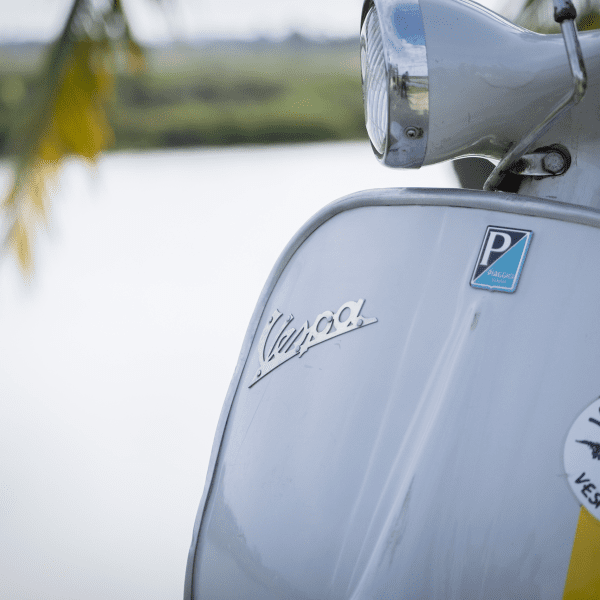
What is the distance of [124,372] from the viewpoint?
3.20m

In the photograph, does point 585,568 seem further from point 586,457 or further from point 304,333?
point 304,333

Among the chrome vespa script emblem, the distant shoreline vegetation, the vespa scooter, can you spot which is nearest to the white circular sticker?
the vespa scooter

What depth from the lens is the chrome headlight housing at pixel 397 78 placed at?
2.98 ft

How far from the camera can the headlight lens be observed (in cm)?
96

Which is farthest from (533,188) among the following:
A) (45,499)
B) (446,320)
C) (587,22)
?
(45,499)

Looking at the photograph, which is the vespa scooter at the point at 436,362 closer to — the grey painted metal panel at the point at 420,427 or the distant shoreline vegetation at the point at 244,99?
the grey painted metal panel at the point at 420,427

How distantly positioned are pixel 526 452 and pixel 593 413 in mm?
83

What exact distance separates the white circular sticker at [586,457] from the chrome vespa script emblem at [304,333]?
0.90 ft

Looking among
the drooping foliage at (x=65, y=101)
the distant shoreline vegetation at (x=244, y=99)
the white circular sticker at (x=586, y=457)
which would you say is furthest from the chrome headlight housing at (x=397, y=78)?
the distant shoreline vegetation at (x=244, y=99)

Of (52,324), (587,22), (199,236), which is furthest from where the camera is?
(199,236)

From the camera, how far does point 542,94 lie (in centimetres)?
95

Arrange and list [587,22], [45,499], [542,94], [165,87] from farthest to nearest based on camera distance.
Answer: [165,87]
[45,499]
[587,22]
[542,94]

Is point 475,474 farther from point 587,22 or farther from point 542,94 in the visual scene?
point 587,22

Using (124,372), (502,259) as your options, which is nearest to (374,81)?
(502,259)
